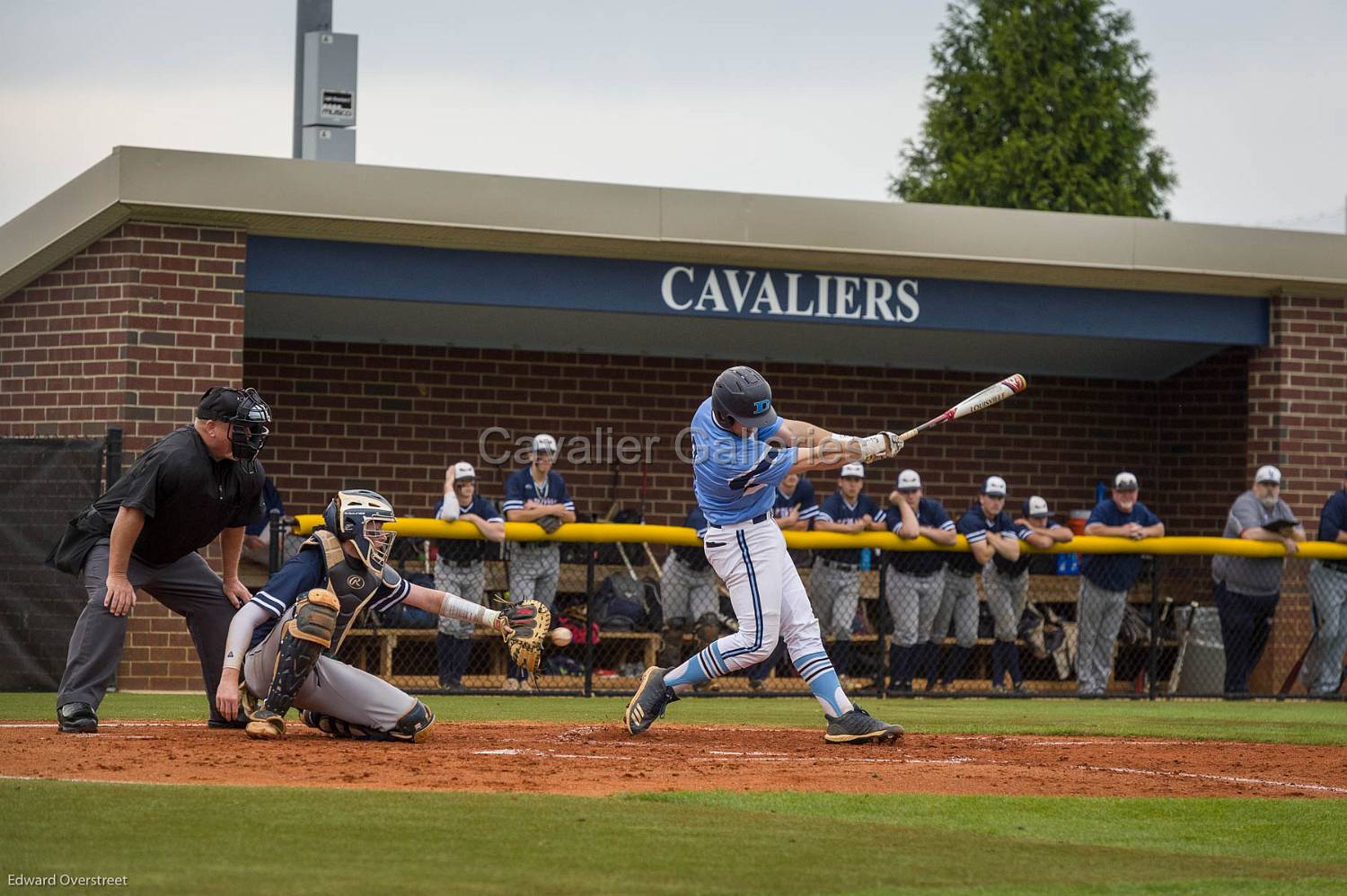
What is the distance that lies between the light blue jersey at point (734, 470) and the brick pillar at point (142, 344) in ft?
20.2

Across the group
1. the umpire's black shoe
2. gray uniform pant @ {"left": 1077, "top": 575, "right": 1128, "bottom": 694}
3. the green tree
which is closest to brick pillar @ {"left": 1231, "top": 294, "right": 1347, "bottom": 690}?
gray uniform pant @ {"left": 1077, "top": 575, "right": 1128, "bottom": 694}

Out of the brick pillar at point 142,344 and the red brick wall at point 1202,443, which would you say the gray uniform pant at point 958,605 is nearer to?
the red brick wall at point 1202,443

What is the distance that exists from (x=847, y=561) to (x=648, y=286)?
3122mm

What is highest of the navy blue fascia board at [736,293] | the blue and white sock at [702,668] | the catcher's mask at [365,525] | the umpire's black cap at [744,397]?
the navy blue fascia board at [736,293]

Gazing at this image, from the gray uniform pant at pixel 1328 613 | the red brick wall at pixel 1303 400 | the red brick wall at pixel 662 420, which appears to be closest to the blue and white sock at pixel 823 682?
the gray uniform pant at pixel 1328 613

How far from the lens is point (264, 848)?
4.98m

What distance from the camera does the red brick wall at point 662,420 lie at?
52.6ft

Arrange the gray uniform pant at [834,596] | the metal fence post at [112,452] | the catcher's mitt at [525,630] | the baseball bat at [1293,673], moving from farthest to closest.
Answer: the baseball bat at [1293,673], the gray uniform pant at [834,596], the metal fence post at [112,452], the catcher's mitt at [525,630]

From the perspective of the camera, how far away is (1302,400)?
16.4 m

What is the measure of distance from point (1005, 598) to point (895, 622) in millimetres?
1274

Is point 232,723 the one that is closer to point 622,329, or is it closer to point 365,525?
point 365,525

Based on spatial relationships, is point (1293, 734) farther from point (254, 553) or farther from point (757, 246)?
point (254, 553)

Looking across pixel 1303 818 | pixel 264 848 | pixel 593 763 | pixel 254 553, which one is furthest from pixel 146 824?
pixel 254 553

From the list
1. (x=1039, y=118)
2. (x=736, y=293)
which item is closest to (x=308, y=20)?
(x=736, y=293)
